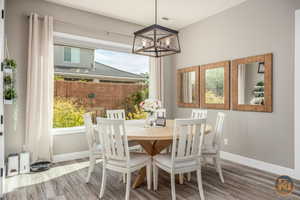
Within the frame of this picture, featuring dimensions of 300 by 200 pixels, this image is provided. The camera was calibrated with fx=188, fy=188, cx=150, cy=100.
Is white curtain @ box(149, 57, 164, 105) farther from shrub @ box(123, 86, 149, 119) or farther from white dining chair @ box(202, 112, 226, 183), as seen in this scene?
white dining chair @ box(202, 112, 226, 183)

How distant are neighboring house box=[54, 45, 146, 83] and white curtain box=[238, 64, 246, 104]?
268 cm

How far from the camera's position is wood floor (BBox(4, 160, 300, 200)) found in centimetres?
236

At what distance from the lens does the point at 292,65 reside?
2.85 m

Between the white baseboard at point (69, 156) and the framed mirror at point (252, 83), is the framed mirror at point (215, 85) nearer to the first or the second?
the framed mirror at point (252, 83)

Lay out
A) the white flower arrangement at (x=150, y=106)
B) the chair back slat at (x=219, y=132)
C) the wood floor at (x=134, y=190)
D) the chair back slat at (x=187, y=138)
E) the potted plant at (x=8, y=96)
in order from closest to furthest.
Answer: the chair back slat at (x=187, y=138), the wood floor at (x=134, y=190), the potted plant at (x=8, y=96), the chair back slat at (x=219, y=132), the white flower arrangement at (x=150, y=106)

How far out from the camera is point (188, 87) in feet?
15.3

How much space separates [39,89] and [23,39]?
908mm

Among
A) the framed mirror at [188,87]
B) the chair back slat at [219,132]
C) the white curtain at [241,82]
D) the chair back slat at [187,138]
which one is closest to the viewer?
the chair back slat at [187,138]

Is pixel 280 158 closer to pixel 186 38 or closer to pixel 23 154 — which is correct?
pixel 186 38

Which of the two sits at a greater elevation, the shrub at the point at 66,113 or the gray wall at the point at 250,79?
the gray wall at the point at 250,79

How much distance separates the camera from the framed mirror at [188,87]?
14.6ft

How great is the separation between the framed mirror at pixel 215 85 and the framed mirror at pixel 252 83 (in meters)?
0.15

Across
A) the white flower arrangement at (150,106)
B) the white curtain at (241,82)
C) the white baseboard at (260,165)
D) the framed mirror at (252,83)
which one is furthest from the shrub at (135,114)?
the white curtain at (241,82)

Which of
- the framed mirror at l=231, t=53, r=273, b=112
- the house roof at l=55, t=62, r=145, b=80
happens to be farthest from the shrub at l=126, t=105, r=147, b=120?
the framed mirror at l=231, t=53, r=273, b=112
